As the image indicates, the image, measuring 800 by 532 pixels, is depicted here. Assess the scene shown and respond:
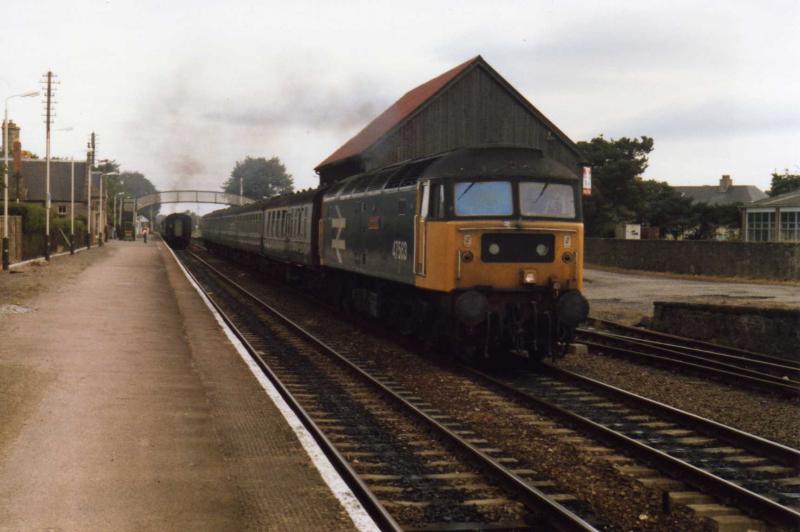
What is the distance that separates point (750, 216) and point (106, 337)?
38.2 m

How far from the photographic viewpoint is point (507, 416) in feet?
32.7

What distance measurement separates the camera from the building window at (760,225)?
1695 inches

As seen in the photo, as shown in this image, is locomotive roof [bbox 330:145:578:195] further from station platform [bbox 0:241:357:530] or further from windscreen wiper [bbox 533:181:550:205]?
station platform [bbox 0:241:357:530]

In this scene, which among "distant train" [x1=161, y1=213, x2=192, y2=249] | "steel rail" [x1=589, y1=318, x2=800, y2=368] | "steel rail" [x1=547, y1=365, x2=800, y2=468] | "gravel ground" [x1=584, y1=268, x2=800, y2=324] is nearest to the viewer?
"steel rail" [x1=547, y1=365, x2=800, y2=468]

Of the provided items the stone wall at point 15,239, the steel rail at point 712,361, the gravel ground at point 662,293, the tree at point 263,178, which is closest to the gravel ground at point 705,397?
the steel rail at point 712,361

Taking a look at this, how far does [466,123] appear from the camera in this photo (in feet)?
113

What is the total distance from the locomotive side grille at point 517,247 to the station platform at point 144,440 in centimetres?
396

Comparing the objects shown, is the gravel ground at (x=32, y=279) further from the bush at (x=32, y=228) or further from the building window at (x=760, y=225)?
the building window at (x=760, y=225)

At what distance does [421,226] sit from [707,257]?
86.0 ft

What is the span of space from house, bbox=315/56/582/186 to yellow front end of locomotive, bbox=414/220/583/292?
67.7 ft

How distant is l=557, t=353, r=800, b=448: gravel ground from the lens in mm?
9680

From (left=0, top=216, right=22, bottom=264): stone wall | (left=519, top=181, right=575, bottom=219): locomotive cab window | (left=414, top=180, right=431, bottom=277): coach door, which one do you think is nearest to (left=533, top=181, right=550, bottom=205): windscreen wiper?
(left=519, top=181, right=575, bottom=219): locomotive cab window

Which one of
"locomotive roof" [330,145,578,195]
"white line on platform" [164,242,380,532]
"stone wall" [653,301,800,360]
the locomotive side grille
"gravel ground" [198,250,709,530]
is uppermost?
"locomotive roof" [330,145,578,195]

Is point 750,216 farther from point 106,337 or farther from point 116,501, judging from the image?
point 116,501
